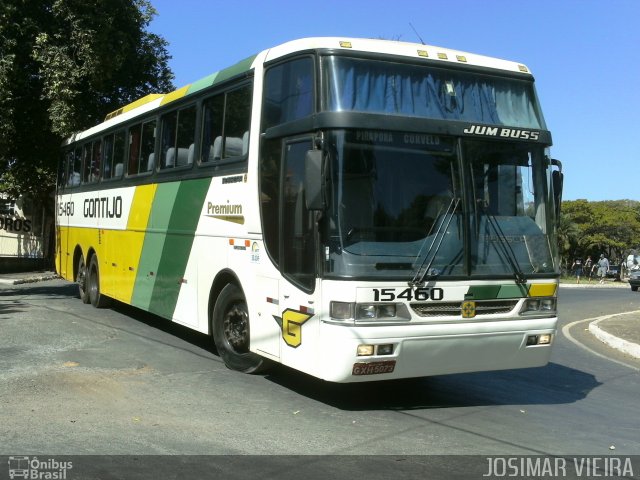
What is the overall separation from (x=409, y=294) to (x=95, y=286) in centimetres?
977

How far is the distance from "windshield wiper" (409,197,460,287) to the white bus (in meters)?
0.01

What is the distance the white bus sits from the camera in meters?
6.23

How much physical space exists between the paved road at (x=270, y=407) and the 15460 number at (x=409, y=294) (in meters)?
1.19

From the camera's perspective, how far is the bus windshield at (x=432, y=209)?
20.5 feet

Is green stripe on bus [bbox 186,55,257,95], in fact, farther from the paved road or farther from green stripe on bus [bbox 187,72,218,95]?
the paved road

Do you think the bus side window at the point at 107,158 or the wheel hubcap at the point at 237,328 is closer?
the wheel hubcap at the point at 237,328

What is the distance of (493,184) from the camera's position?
6.88 m

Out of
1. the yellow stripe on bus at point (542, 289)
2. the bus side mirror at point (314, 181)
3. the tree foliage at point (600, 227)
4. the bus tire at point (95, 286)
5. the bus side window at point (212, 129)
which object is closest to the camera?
the bus side mirror at point (314, 181)

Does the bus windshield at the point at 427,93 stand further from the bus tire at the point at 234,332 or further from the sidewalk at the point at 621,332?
the sidewalk at the point at 621,332

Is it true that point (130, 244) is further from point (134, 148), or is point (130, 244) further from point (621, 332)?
point (621, 332)

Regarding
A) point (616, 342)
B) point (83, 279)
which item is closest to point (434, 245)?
point (616, 342)

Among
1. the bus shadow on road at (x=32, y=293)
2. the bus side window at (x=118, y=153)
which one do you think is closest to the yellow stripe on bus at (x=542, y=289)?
the bus side window at (x=118, y=153)

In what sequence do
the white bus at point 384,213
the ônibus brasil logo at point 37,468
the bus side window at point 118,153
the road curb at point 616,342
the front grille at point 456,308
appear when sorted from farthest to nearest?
1. the bus side window at point 118,153
2. the road curb at point 616,342
3. the front grille at point 456,308
4. the white bus at point 384,213
5. the ônibus brasil logo at point 37,468

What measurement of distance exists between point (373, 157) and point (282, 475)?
296 centimetres
